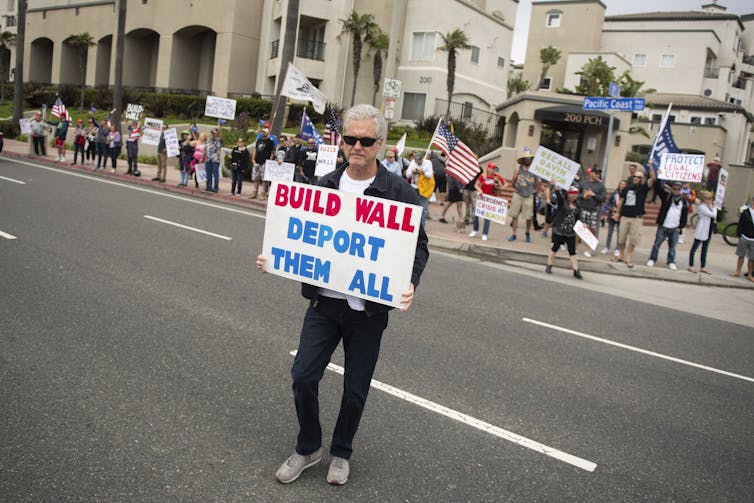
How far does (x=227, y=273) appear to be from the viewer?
8328 mm

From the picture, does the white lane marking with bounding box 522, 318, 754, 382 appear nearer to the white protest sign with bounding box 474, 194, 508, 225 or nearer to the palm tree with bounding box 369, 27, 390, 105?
the white protest sign with bounding box 474, 194, 508, 225

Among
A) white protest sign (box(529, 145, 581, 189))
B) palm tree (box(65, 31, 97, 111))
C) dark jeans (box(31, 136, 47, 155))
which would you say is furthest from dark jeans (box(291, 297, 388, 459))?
palm tree (box(65, 31, 97, 111))

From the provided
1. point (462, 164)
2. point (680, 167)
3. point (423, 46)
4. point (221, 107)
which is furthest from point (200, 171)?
point (423, 46)

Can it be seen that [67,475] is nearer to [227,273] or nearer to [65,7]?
[227,273]

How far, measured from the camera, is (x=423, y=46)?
122 ft

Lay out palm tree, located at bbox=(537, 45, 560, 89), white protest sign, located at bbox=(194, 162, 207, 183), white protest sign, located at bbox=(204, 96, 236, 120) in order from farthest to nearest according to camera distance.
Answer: palm tree, located at bbox=(537, 45, 560, 89)
white protest sign, located at bbox=(204, 96, 236, 120)
white protest sign, located at bbox=(194, 162, 207, 183)

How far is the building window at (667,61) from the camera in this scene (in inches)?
1928

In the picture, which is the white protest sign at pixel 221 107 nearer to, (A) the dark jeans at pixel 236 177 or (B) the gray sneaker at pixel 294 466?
(A) the dark jeans at pixel 236 177

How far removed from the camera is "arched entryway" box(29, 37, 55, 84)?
5531 cm

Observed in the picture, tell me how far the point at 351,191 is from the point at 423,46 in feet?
118

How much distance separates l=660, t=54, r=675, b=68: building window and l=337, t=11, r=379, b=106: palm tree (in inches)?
1081

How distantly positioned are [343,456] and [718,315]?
884 centimetres

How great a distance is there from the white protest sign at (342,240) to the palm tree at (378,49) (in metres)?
33.6

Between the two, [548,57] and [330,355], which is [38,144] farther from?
[548,57]
